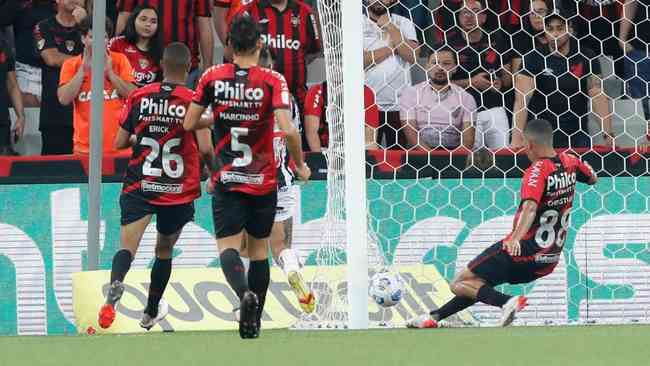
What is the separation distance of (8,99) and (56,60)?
1.56 feet

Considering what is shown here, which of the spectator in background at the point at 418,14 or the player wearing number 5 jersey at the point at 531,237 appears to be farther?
the spectator in background at the point at 418,14

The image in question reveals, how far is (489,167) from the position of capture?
10.7 meters

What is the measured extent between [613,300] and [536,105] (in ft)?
5.01

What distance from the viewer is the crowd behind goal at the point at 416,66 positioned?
11.0 meters

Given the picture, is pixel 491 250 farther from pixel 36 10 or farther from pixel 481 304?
pixel 36 10

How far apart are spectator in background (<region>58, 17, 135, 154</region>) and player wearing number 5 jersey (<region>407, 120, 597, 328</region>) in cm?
292

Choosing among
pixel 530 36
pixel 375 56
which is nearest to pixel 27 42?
pixel 375 56

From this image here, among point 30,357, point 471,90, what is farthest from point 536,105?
point 30,357

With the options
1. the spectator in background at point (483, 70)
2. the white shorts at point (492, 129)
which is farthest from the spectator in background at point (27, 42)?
the white shorts at point (492, 129)

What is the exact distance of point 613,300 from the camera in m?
10.8

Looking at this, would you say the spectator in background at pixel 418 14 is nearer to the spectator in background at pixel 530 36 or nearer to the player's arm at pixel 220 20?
the spectator in background at pixel 530 36

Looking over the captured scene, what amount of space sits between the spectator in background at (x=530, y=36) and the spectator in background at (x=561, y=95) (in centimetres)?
5

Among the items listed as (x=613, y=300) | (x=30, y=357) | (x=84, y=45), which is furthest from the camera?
(x=84, y=45)

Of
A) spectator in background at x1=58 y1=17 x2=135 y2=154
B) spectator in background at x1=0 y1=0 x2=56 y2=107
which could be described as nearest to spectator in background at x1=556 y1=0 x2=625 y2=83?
spectator in background at x1=58 y1=17 x2=135 y2=154
